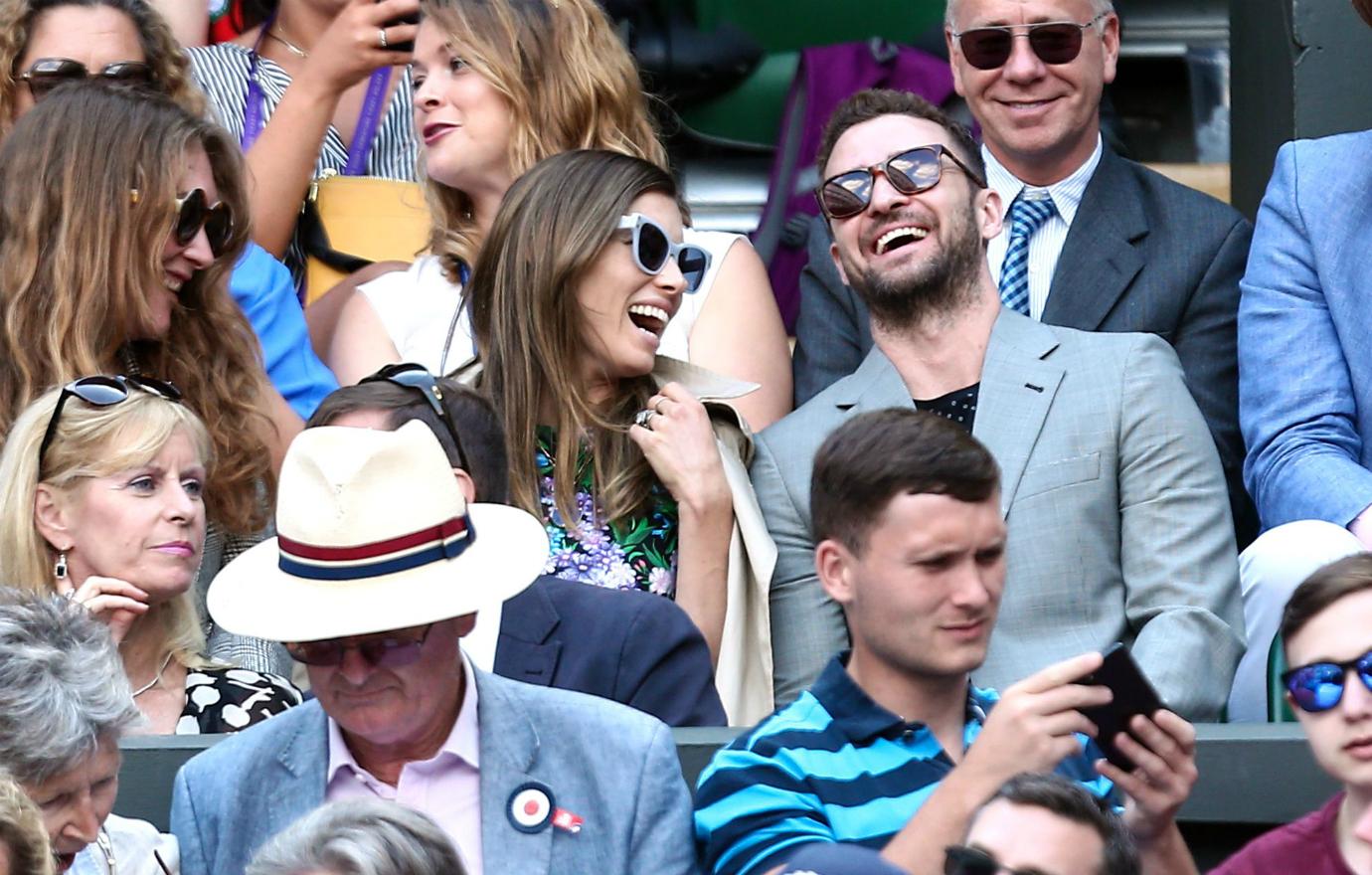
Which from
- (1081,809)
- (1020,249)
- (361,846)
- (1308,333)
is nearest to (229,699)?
(361,846)

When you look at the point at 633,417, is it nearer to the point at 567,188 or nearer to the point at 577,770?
the point at 567,188

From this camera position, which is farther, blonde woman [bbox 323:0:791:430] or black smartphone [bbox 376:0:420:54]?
black smartphone [bbox 376:0:420:54]

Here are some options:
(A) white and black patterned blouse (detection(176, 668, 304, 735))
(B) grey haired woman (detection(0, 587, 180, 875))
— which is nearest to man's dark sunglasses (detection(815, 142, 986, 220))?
(A) white and black patterned blouse (detection(176, 668, 304, 735))

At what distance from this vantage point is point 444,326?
538 centimetres

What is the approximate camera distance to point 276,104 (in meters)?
6.11

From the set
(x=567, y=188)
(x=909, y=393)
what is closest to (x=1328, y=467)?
(x=909, y=393)

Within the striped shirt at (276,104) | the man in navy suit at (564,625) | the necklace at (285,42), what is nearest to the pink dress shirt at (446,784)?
the man in navy suit at (564,625)

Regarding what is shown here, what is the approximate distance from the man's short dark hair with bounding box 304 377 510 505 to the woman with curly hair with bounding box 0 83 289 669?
78cm

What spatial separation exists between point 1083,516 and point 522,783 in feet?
4.97

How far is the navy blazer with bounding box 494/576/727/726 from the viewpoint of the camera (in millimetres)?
4168

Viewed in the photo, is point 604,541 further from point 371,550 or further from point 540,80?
point 540,80

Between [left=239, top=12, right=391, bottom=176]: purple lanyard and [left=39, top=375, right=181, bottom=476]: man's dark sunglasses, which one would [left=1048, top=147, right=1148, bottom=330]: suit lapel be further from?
[left=39, top=375, right=181, bottom=476]: man's dark sunglasses

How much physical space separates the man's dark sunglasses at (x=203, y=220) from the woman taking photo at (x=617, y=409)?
551 millimetres

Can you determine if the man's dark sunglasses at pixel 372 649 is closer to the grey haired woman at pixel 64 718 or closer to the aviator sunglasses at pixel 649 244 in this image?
the grey haired woman at pixel 64 718
